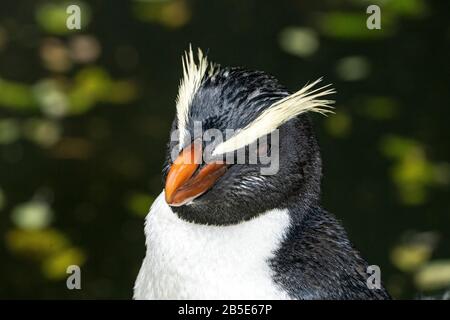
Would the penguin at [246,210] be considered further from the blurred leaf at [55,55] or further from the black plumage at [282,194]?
the blurred leaf at [55,55]

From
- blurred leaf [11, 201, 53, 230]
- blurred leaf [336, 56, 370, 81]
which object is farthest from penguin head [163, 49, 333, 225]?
blurred leaf [336, 56, 370, 81]

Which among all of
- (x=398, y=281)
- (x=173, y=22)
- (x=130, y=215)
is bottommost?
(x=398, y=281)

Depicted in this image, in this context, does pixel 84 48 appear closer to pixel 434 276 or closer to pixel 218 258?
pixel 434 276

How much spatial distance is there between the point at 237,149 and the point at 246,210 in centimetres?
10

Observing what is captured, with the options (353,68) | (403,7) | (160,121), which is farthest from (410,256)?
(403,7)

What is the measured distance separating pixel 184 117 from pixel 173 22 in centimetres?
133

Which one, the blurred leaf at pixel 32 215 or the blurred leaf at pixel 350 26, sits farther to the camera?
the blurred leaf at pixel 350 26

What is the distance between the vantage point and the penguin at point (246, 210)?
129cm

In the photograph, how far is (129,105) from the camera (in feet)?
8.06

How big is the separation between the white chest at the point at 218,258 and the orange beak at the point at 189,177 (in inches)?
3.8

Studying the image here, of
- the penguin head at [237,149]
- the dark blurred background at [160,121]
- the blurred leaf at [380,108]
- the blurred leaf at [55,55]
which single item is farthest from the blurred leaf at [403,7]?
the penguin head at [237,149]

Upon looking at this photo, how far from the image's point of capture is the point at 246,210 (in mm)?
1336
